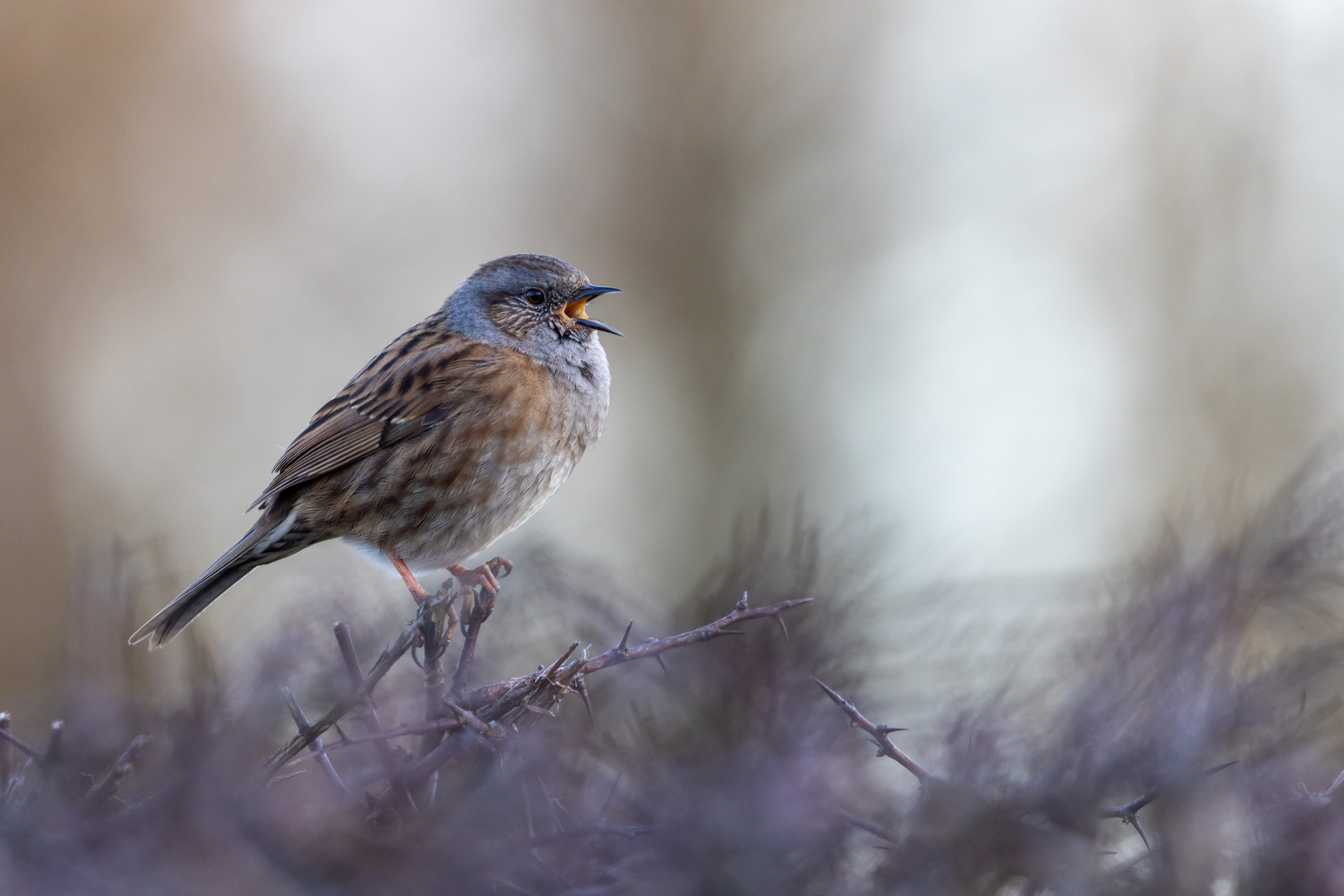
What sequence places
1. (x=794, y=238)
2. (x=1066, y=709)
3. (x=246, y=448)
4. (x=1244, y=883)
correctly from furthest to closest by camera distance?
(x=794, y=238), (x=246, y=448), (x=1066, y=709), (x=1244, y=883)

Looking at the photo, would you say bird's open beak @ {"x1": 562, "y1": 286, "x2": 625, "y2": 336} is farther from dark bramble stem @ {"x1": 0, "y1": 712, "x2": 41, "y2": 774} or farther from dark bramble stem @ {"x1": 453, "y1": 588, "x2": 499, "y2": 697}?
dark bramble stem @ {"x1": 0, "y1": 712, "x2": 41, "y2": 774}

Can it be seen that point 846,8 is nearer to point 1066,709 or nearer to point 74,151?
point 74,151

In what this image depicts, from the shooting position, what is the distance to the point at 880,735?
1457 millimetres

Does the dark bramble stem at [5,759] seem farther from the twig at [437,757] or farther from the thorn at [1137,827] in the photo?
the thorn at [1137,827]

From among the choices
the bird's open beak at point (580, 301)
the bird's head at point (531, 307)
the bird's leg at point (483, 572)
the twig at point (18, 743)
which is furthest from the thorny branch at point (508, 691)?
the bird's open beak at point (580, 301)

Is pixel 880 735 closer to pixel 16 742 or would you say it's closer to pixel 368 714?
pixel 368 714

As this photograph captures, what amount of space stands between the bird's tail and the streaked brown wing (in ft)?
0.49

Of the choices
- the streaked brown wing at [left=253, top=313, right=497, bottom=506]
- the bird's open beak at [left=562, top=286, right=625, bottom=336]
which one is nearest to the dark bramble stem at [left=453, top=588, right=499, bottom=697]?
the streaked brown wing at [left=253, top=313, right=497, bottom=506]

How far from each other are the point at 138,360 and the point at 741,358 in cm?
661

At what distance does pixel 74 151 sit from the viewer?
38.2 feet

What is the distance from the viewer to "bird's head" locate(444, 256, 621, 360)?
4.95m

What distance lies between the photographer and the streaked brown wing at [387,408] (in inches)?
183

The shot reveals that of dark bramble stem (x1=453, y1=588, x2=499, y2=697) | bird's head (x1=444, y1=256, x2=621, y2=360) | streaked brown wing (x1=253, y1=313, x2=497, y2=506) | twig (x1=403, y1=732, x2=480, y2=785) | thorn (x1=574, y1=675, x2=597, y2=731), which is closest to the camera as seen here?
twig (x1=403, y1=732, x2=480, y2=785)

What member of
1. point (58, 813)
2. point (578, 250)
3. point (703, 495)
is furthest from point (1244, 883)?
point (578, 250)
